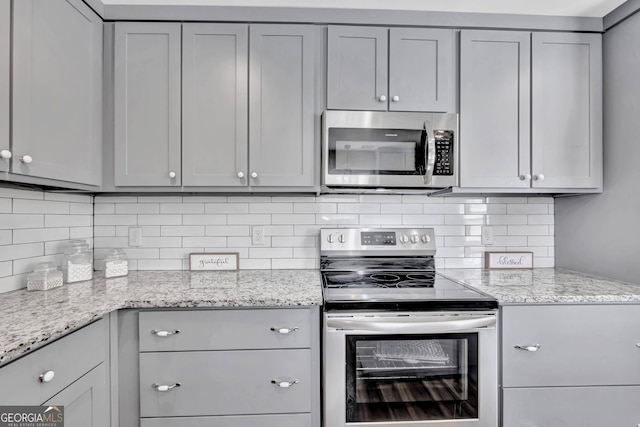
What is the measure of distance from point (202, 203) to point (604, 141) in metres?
2.34

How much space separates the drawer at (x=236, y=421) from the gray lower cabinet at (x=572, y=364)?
91 centimetres

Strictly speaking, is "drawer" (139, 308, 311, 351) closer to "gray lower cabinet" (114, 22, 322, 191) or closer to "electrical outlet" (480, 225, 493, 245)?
"gray lower cabinet" (114, 22, 322, 191)

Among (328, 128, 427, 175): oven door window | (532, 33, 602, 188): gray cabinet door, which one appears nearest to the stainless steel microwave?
(328, 128, 427, 175): oven door window

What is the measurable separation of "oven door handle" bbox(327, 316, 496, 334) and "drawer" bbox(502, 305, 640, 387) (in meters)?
0.16

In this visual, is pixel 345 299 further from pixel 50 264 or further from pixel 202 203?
pixel 50 264

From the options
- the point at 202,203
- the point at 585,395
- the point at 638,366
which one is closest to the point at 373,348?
the point at 585,395

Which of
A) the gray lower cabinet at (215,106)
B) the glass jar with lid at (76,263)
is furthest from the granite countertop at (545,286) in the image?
the glass jar with lid at (76,263)

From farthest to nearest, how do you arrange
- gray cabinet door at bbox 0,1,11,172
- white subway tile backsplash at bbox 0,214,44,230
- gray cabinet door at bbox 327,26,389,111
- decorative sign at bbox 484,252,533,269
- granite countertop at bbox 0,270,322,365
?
decorative sign at bbox 484,252,533,269 < gray cabinet door at bbox 327,26,389,111 < white subway tile backsplash at bbox 0,214,44,230 < gray cabinet door at bbox 0,1,11,172 < granite countertop at bbox 0,270,322,365

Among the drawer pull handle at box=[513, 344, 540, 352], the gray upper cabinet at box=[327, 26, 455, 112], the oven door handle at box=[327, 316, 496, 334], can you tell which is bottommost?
the drawer pull handle at box=[513, 344, 540, 352]

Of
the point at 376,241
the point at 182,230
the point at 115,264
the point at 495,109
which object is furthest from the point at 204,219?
the point at 495,109

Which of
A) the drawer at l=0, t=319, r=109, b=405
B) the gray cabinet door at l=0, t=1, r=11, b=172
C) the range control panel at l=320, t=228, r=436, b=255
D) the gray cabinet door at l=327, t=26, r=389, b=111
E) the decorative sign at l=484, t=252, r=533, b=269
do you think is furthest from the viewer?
the decorative sign at l=484, t=252, r=533, b=269

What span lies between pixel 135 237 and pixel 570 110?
2.62 meters

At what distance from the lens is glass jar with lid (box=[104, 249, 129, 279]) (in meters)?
1.86

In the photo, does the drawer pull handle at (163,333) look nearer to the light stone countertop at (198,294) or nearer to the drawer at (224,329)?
the drawer at (224,329)
